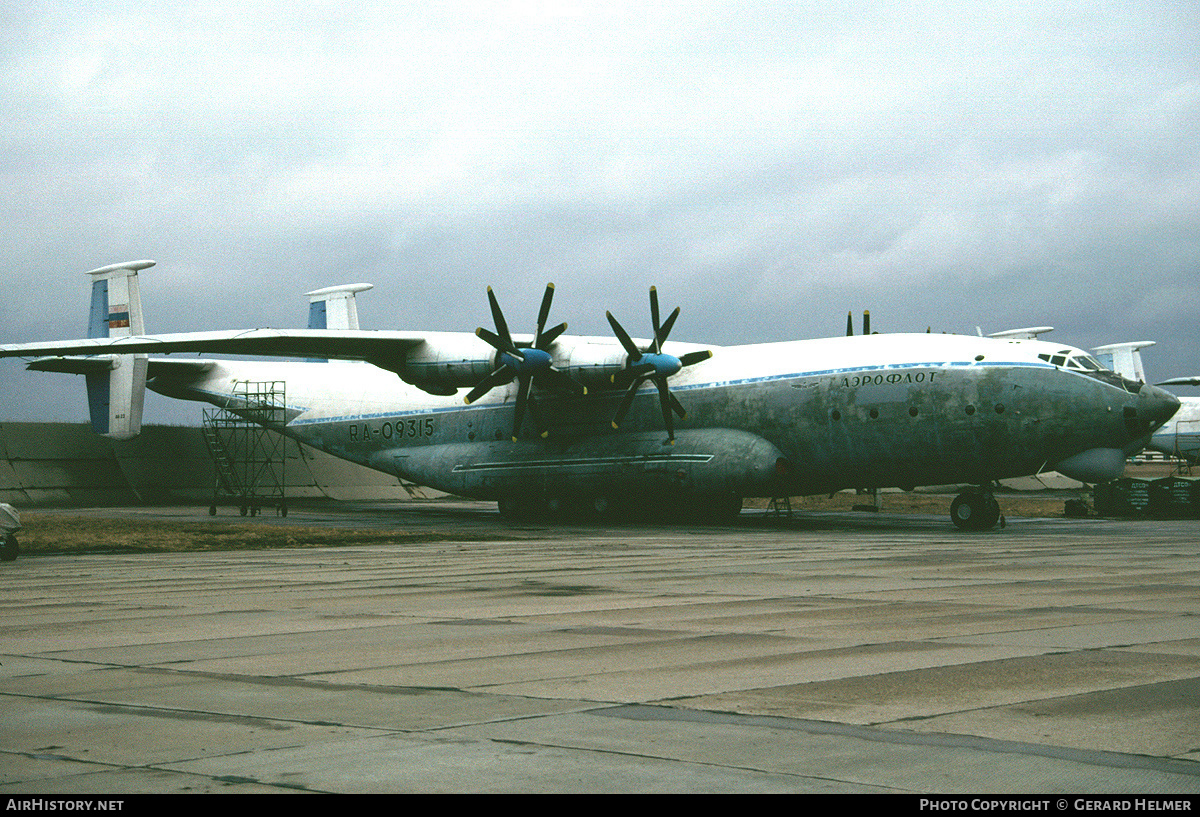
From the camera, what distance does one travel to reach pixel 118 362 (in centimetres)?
4359

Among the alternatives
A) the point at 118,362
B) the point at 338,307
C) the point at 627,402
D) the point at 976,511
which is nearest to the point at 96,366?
the point at 118,362

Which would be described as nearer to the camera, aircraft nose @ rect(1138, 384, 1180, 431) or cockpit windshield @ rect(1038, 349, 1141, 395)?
aircraft nose @ rect(1138, 384, 1180, 431)

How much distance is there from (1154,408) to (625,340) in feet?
44.2

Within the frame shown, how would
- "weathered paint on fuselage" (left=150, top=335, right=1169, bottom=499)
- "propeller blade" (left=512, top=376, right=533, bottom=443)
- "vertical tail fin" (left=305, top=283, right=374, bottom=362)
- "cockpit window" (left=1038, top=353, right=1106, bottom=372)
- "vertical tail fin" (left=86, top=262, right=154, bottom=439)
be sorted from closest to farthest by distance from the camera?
"weathered paint on fuselage" (left=150, top=335, right=1169, bottom=499), "cockpit window" (left=1038, top=353, right=1106, bottom=372), "propeller blade" (left=512, top=376, right=533, bottom=443), "vertical tail fin" (left=86, top=262, right=154, bottom=439), "vertical tail fin" (left=305, top=283, right=374, bottom=362)

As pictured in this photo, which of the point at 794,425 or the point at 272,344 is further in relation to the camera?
the point at 272,344

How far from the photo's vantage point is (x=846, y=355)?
104 ft

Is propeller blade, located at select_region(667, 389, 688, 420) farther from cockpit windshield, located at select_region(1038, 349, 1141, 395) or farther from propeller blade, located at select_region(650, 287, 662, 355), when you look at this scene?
cockpit windshield, located at select_region(1038, 349, 1141, 395)

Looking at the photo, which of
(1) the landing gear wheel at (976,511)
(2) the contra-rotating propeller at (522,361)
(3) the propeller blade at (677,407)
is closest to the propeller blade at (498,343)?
(2) the contra-rotating propeller at (522,361)

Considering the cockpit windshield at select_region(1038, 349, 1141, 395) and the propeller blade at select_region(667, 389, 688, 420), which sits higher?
the cockpit windshield at select_region(1038, 349, 1141, 395)

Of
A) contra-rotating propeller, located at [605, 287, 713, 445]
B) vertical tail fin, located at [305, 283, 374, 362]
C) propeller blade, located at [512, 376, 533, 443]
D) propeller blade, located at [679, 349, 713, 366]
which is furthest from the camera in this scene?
vertical tail fin, located at [305, 283, 374, 362]

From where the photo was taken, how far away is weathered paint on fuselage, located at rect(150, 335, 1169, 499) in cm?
2927

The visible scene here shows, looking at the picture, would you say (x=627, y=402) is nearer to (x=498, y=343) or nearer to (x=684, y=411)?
(x=684, y=411)

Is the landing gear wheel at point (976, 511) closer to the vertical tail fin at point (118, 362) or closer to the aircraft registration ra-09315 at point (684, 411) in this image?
the aircraft registration ra-09315 at point (684, 411)

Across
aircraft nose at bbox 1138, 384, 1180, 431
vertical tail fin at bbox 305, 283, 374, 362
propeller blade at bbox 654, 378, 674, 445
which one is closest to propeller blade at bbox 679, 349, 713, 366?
propeller blade at bbox 654, 378, 674, 445
